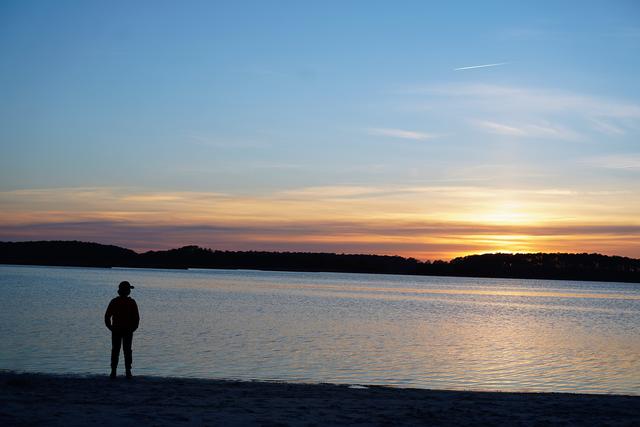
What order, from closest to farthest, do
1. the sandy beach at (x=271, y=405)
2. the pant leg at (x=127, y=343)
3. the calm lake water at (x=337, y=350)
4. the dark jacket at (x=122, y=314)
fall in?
1. the sandy beach at (x=271, y=405)
2. the dark jacket at (x=122, y=314)
3. the pant leg at (x=127, y=343)
4. the calm lake water at (x=337, y=350)

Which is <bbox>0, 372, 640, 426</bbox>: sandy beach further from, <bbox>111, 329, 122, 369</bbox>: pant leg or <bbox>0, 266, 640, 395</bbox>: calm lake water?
<bbox>0, 266, 640, 395</bbox>: calm lake water

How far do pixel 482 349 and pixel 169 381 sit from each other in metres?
18.6

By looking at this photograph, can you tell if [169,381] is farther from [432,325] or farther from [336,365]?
[432,325]

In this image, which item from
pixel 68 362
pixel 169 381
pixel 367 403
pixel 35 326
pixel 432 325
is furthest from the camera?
pixel 432 325

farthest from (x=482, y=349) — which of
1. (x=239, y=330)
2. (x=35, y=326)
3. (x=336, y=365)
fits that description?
(x=35, y=326)

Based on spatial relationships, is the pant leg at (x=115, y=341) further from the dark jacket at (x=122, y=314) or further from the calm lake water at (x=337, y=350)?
the calm lake water at (x=337, y=350)

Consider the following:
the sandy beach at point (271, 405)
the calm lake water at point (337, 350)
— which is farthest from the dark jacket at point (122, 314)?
the calm lake water at point (337, 350)

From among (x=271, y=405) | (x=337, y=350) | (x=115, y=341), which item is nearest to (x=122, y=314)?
(x=115, y=341)

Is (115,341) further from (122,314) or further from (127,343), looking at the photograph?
(122,314)

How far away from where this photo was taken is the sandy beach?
11.8 m

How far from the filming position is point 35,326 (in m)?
35.2

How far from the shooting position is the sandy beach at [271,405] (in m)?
11.8

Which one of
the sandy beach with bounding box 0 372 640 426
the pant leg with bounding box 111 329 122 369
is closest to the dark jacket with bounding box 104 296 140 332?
the pant leg with bounding box 111 329 122 369

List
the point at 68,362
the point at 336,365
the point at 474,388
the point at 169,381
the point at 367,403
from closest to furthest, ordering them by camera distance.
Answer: the point at 367,403 → the point at 169,381 → the point at 474,388 → the point at 68,362 → the point at 336,365
